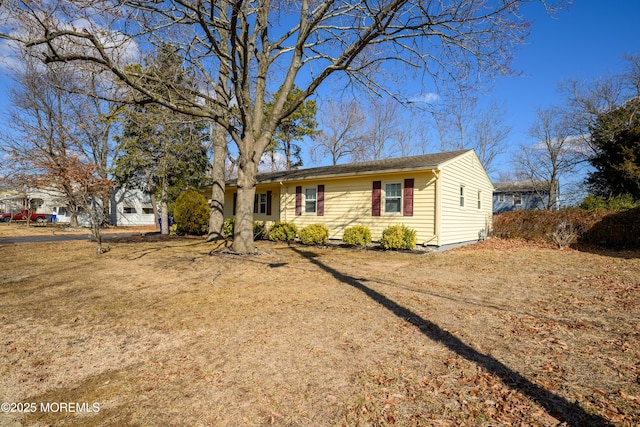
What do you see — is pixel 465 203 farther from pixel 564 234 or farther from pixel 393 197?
pixel 564 234

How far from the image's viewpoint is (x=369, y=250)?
40.5ft

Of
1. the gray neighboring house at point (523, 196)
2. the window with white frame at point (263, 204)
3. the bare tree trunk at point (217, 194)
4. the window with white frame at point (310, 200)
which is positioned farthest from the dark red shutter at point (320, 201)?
the gray neighboring house at point (523, 196)

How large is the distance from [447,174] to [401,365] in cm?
1023

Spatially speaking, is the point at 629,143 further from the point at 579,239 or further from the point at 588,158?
the point at 579,239

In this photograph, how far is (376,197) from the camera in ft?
42.3

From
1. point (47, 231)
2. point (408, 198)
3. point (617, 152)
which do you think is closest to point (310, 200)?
point (408, 198)

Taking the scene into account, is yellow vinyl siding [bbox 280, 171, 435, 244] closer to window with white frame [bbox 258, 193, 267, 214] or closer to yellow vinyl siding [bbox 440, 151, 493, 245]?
yellow vinyl siding [bbox 440, 151, 493, 245]

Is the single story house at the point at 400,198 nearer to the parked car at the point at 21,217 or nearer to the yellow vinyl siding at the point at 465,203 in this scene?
the yellow vinyl siding at the point at 465,203

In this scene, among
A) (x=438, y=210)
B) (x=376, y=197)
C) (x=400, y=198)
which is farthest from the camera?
(x=376, y=197)

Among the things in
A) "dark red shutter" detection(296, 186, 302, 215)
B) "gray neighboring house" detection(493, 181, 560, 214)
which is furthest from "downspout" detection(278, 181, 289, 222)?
"gray neighboring house" detection(493, 181, 560, 214)

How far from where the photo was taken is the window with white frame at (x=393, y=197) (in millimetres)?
12453

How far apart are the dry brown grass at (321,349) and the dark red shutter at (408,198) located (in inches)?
206

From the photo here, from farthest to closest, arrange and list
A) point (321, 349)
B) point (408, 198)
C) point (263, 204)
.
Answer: point (263, 204) → point (408, 198) → point (321, 349)

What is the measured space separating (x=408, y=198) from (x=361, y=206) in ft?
6.97
